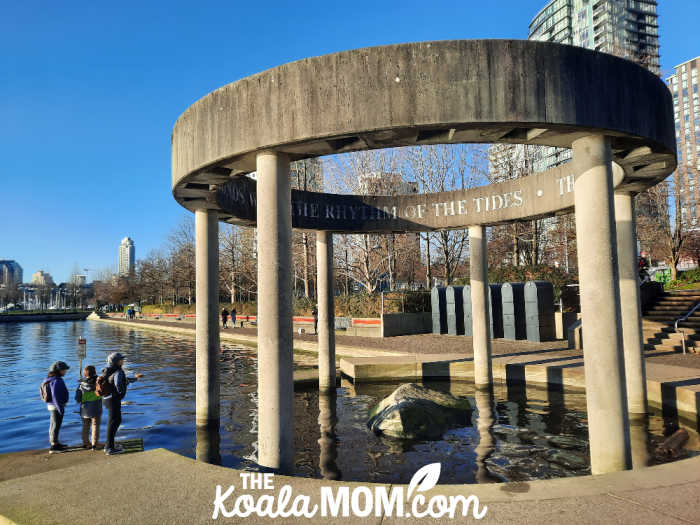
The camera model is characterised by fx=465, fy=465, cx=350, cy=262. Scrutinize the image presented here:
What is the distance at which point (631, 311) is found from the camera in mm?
9516

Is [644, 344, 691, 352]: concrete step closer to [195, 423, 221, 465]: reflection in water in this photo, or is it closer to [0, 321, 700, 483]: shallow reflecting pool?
[0, 321, 700, 483]: shallow reflecting pool

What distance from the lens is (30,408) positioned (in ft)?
45.8

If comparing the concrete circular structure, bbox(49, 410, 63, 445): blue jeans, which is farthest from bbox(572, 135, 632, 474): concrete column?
bbox(49, 410, 63, 445): blue jeans

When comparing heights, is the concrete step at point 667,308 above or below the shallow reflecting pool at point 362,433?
above

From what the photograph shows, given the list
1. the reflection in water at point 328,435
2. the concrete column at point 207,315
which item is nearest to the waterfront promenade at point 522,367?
the reflection in water at point 328,435

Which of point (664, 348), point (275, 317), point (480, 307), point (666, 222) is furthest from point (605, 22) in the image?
point (275, 317)

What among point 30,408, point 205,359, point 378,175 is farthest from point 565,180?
point 378,175

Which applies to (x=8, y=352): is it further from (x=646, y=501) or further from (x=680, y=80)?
(x=680, y=80)

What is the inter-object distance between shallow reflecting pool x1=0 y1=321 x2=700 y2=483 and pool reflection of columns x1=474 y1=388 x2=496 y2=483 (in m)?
0.02

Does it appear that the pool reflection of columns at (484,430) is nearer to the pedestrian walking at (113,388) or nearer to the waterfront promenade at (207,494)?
the waterfront promenade at (207,494)

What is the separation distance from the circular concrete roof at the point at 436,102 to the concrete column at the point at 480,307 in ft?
19.3

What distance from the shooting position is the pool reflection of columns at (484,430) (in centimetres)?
702

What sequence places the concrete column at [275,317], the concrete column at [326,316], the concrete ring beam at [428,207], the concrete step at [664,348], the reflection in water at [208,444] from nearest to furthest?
1. the concrete column at [275,317]
2. the reflection in water at [208,444]
3. the concrete ring beam at [428,207]
4. the concrete column at [326,316]
5. the concrete step at [664,348]

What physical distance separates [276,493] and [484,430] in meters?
5.76
